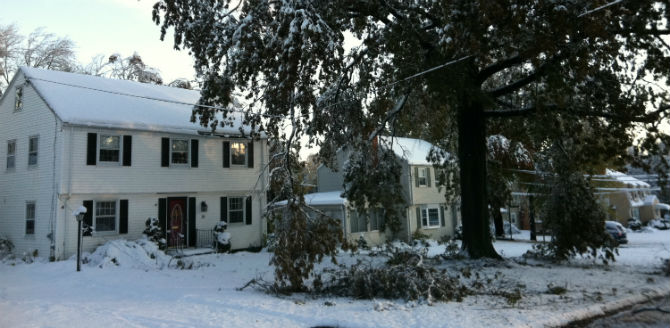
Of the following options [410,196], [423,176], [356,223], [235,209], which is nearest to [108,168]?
[235,209]

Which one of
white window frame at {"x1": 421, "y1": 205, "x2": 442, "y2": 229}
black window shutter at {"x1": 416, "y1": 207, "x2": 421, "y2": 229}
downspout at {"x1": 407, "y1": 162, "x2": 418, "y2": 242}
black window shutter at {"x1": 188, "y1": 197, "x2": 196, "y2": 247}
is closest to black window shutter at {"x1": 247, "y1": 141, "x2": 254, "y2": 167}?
black window shutter at {"x1": 188, "y1": 197, "x2": 196, "y2": 247}

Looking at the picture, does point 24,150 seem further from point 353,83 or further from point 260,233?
point 353,83

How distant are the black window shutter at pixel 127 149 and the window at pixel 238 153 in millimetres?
4628

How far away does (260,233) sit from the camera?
2214 centimetres

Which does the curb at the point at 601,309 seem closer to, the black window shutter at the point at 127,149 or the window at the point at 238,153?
the black window shutter at the point at 127,149

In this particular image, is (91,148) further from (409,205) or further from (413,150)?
(413,150)

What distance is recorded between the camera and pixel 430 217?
30406mm

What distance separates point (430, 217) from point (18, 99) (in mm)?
23632

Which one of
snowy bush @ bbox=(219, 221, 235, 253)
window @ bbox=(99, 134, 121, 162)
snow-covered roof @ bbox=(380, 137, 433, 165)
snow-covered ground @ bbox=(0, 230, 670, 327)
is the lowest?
snow-covered ground @ bbox=(0, 230, 670, 327)

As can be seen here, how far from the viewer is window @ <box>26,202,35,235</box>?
17.4 meters

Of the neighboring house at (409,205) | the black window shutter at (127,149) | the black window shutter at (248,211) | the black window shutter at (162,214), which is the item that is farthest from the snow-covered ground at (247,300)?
the neighboring house at (409,205)

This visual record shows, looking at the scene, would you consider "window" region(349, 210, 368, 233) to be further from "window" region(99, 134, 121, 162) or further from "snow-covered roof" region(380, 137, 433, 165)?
"window" region(99, 134, 121, 162)

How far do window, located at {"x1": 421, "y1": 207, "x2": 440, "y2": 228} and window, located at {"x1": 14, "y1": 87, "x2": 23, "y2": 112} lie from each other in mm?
22602

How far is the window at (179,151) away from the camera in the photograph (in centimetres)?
1945
